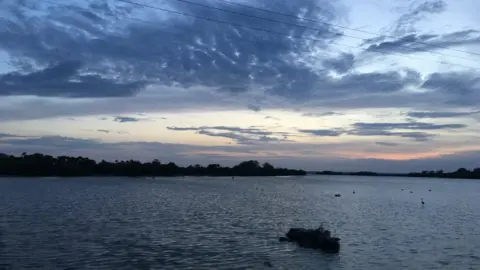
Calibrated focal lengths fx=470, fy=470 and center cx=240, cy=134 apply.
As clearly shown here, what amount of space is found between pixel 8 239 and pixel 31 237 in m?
1.48

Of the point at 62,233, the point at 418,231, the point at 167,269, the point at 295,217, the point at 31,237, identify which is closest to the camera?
the point at 167,269

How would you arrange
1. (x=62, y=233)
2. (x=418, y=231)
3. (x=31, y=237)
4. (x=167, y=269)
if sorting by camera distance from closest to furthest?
(x=167, y=269) → (x=31, y=237) → (x=62, y=233) → (x=418, y=231)

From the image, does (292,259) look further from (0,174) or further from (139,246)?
(0,174)

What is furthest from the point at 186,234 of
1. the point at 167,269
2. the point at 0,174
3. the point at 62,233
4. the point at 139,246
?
the point at 0,174

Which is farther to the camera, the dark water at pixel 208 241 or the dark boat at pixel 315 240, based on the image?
the dark boat at pixel 315 240

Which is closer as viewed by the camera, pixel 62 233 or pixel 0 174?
pixel 62 233

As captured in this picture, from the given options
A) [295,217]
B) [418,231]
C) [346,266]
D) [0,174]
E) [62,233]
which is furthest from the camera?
[0,174]

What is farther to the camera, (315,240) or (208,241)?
(208,241)

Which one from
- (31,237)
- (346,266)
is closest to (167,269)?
(346,266)

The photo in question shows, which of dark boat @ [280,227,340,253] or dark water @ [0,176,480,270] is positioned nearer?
dark water @ [0,176,480,270]

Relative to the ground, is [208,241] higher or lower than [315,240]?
lower

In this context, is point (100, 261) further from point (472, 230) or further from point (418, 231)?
point (472, 230)

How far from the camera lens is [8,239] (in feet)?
100

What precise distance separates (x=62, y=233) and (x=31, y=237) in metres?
2.51
